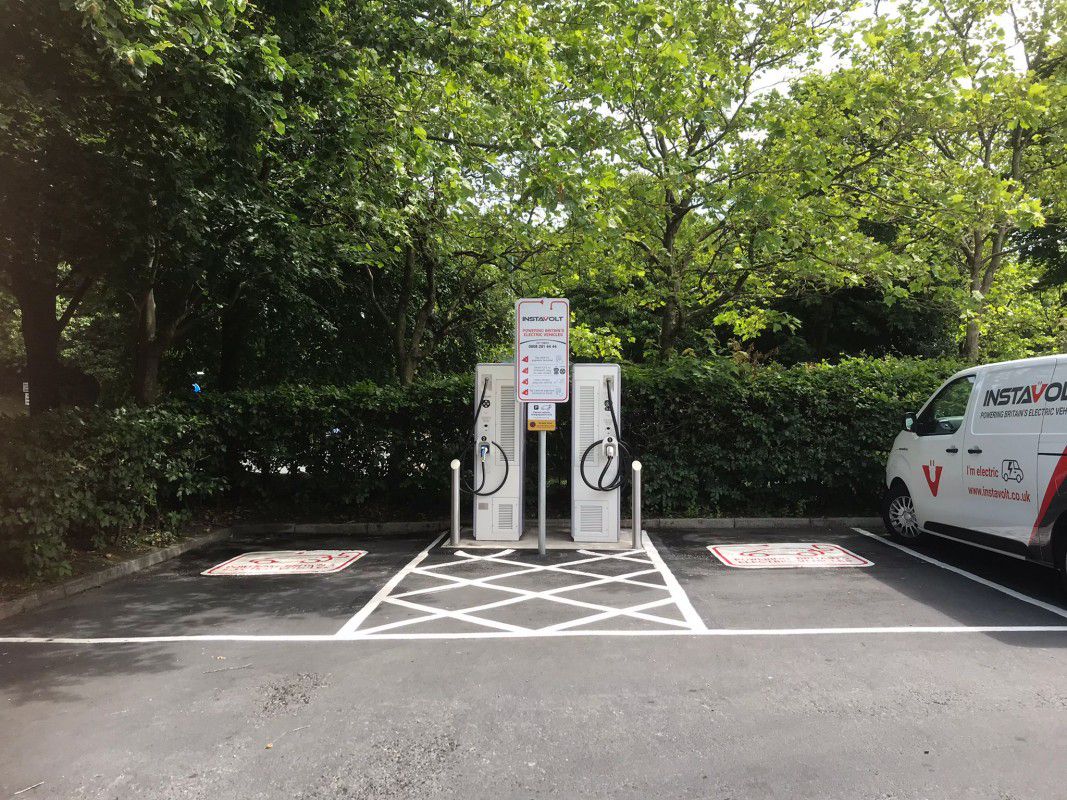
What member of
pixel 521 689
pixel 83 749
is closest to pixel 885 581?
pixel 521 689

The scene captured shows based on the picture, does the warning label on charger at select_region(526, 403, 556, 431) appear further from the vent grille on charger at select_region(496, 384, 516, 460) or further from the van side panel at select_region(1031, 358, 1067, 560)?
the van side panel at select_region(1031, 358, 1067, 560)

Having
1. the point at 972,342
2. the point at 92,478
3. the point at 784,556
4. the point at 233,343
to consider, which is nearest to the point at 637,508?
the point at 784,556

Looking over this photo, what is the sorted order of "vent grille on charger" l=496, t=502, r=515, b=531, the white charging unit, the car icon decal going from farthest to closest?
1. "vent grille on charger" l=496, t=502, r=515, b=531
2. the white charging unit
3. the car icon decal

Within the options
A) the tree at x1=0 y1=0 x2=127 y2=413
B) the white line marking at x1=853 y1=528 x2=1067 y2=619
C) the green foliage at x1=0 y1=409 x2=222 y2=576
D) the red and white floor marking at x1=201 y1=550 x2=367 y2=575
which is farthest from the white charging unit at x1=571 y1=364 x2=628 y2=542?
the tree at x1=0 y1=0 x2=127 y2=413

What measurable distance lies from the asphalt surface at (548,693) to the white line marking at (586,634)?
4 cm

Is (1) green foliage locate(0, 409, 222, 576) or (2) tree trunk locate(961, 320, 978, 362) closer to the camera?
(1) green foliage locate(0, 409, 222, 576)

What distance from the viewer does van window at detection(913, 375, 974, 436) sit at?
7000 millimetres

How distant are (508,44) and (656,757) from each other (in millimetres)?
7786

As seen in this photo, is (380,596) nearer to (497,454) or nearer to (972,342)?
(497,454)

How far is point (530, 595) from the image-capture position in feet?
19.9

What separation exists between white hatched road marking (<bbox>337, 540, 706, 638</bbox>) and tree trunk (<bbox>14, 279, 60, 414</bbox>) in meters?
6.46

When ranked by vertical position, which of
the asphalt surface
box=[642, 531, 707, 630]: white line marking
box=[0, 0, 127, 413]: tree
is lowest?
the asphalt surface

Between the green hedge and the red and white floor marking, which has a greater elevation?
the green hedge

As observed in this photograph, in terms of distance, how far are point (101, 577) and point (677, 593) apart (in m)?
5.57
